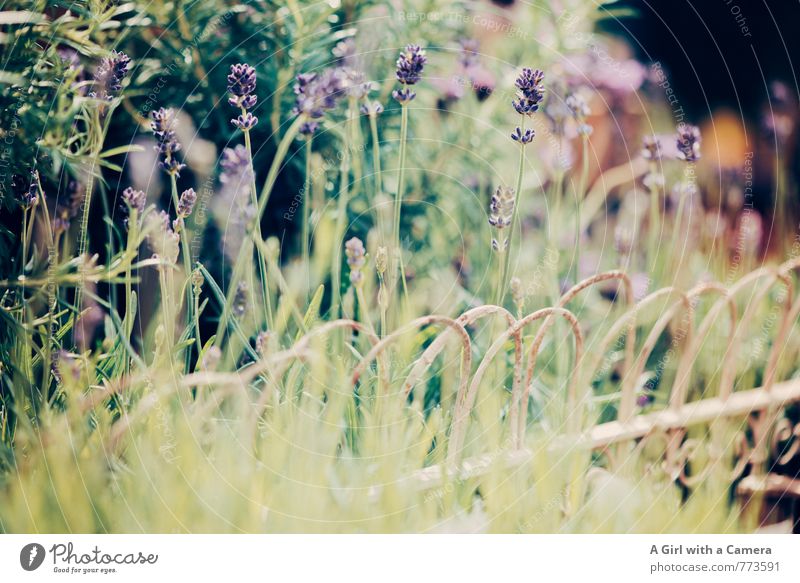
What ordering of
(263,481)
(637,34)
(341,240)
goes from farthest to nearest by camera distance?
(637,34) → (341,240) → (263,481)

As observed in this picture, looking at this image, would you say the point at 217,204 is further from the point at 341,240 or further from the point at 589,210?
the point at 589,210

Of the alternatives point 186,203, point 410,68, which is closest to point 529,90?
point 410,68

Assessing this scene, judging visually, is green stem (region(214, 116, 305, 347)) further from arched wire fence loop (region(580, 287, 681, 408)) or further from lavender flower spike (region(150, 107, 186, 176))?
arched wire fence loop (region(580, 287, 681, 408))

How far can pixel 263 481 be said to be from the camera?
51cm

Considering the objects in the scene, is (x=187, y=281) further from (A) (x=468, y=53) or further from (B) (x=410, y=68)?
(A) (x=468, y=53)

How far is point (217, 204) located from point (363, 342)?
0.63 ft

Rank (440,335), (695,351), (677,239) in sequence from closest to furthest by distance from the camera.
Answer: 1. (440,335)
2. (695,351)
3. (677,239)

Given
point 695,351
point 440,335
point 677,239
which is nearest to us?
point 440,335
